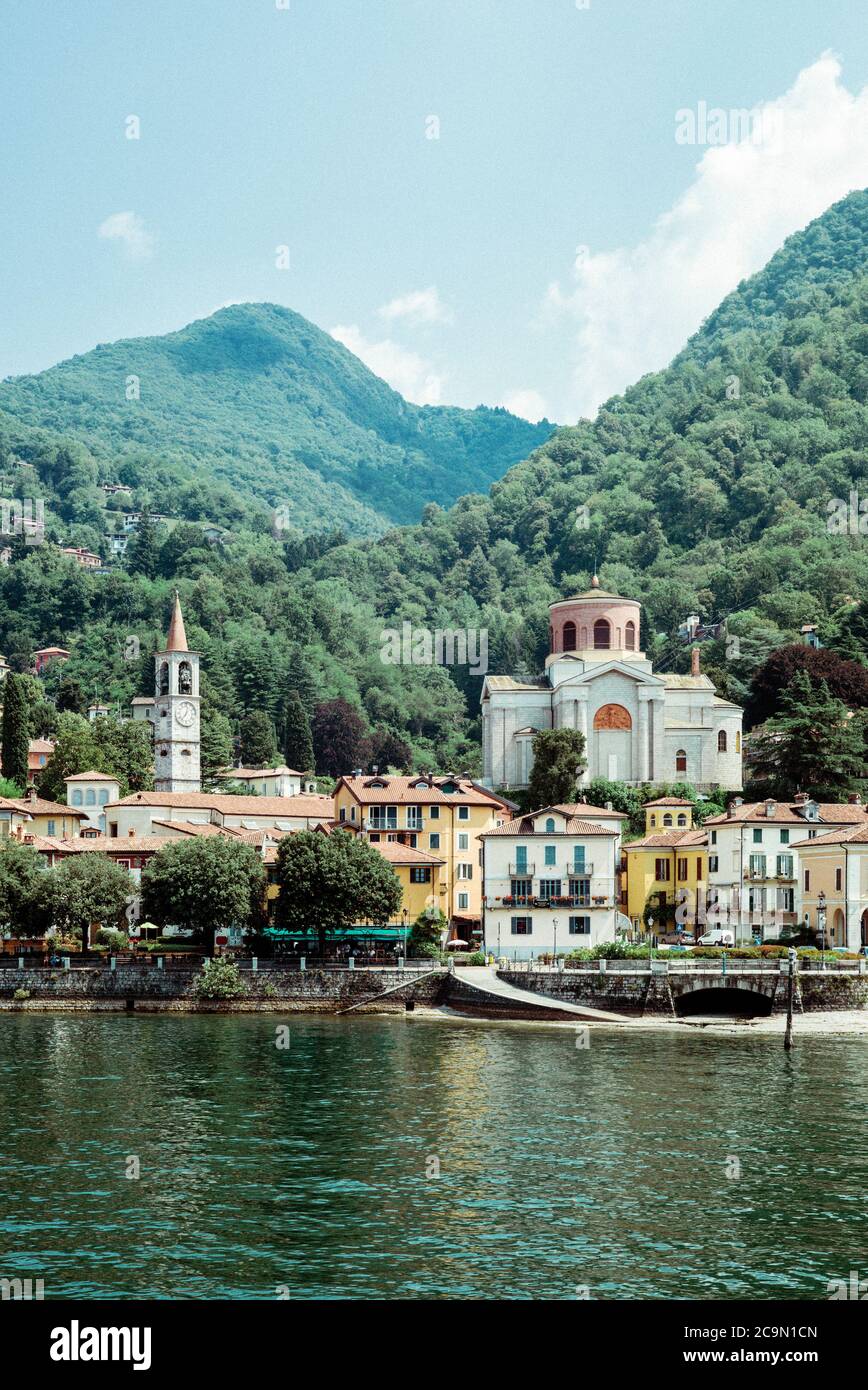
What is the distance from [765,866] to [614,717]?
26.9m

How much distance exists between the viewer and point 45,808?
91562mm

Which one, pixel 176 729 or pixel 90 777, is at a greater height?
pixel 176 729

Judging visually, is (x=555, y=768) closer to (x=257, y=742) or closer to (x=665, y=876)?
(x=665, y=876)

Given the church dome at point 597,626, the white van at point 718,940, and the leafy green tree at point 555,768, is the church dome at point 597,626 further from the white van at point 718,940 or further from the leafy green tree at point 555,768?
the white van at point 718,940

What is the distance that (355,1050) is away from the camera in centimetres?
4850

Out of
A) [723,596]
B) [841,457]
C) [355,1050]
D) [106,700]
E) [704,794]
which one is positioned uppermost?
[841,457]

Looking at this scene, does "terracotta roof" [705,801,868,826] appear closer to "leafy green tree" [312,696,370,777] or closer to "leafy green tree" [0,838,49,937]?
"leafy green tree" [0,838,49,937]

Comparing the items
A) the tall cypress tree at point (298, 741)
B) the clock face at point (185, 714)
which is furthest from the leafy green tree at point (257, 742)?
the clock face at point (185, 714)

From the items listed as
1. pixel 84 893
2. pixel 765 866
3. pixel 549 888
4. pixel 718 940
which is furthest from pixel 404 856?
pixel 765 866

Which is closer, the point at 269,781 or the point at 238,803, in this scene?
the point at 238,803

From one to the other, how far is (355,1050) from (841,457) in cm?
14804
